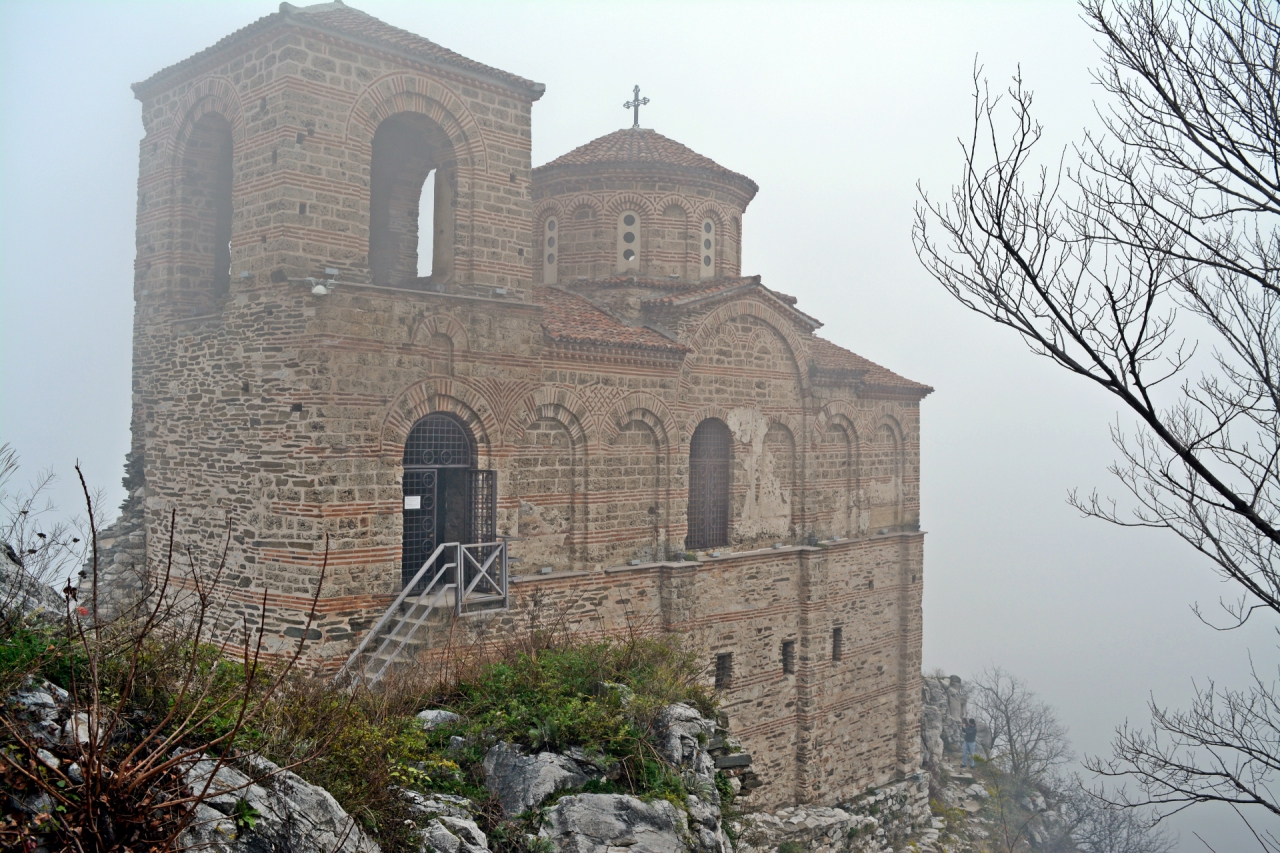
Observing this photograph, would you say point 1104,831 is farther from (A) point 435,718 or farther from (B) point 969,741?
(A) point 435,718

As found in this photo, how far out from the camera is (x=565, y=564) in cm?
1278

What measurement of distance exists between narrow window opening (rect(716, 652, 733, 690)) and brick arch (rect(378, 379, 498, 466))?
586 cm

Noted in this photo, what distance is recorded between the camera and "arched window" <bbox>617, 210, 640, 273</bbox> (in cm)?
1681

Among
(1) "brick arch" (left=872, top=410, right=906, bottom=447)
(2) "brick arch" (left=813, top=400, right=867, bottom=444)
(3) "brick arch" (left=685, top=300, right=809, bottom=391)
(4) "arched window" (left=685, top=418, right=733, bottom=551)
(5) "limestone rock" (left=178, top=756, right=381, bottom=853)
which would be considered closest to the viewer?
(5) "limestone rock" (left=178, top=756, right=381, bottom=853)

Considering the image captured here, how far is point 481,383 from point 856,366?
359 inches

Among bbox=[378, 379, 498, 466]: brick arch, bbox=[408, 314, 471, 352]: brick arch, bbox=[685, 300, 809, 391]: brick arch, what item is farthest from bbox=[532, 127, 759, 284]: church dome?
bbox=[378, 379, 498, 466]: brick arch

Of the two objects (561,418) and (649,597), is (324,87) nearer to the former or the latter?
(561,418)

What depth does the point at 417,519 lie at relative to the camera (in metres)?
11.6

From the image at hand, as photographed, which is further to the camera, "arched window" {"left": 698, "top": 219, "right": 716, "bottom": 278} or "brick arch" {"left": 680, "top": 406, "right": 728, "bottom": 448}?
"arched window" {"left": 698, "top": 219, "right": 716, "bottom": 278}

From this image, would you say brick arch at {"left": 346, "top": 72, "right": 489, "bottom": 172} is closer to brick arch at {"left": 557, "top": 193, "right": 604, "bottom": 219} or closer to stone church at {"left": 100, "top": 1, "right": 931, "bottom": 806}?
stone church at {"left": 100, "top": 1, "right": 931, "bottom": 806}

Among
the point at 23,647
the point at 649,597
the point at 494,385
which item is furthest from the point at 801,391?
the point at 23,647

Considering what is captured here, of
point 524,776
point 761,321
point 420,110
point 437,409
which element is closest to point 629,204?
point 761,321

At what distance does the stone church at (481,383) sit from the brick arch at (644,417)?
0.14ft

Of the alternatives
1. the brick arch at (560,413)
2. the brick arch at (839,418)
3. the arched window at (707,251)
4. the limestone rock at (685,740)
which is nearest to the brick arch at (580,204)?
the arched window at (707,251)
